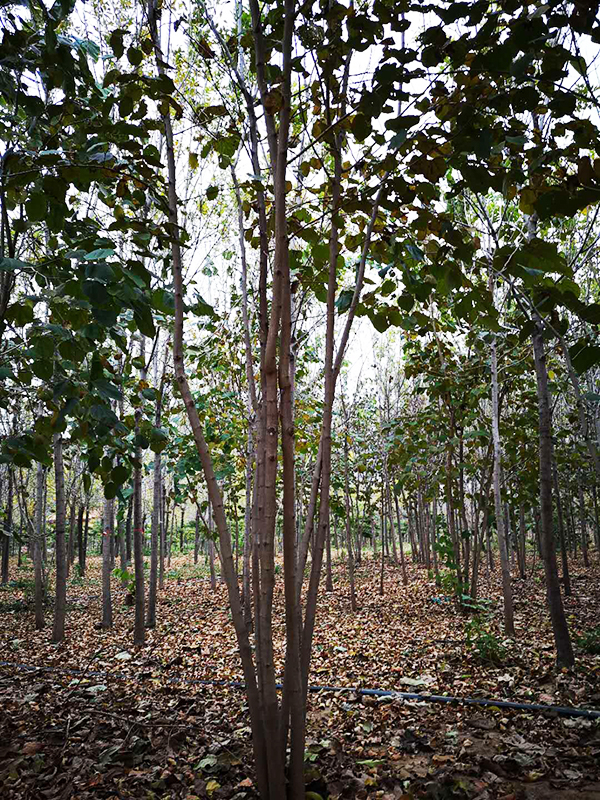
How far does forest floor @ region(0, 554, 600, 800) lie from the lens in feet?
8.69

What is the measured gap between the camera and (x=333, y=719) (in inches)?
147

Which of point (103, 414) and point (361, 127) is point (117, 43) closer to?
point (361, 127)

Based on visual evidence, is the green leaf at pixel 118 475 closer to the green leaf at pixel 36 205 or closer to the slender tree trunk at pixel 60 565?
the green leaf at pixel 36 205

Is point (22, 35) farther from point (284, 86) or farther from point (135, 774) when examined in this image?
point (135, 774)

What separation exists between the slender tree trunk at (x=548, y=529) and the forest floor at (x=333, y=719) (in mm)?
205

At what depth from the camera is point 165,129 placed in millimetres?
2314

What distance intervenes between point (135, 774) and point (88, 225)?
3000mm

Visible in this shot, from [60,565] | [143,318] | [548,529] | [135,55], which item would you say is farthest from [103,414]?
[60,565]

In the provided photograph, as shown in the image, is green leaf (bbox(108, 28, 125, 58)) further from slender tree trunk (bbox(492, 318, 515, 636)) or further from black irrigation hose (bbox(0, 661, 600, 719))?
slender tree trunk (bbox(492, 318, 515, 636))

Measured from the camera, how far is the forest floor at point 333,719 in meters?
2.65

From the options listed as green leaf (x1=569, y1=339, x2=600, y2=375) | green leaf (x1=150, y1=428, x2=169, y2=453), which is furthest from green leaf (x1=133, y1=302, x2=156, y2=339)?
green leaf (x1=569, y1=339, x2=600, y2=375)

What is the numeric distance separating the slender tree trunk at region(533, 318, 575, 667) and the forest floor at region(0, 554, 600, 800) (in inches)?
8.1

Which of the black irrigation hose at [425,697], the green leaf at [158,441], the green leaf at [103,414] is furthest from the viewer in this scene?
the black irrigation hose at [425,697]

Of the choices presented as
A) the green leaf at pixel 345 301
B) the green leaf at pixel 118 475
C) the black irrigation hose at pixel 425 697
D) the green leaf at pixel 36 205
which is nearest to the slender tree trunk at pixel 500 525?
the black irrigation hose at pixel 425 697
